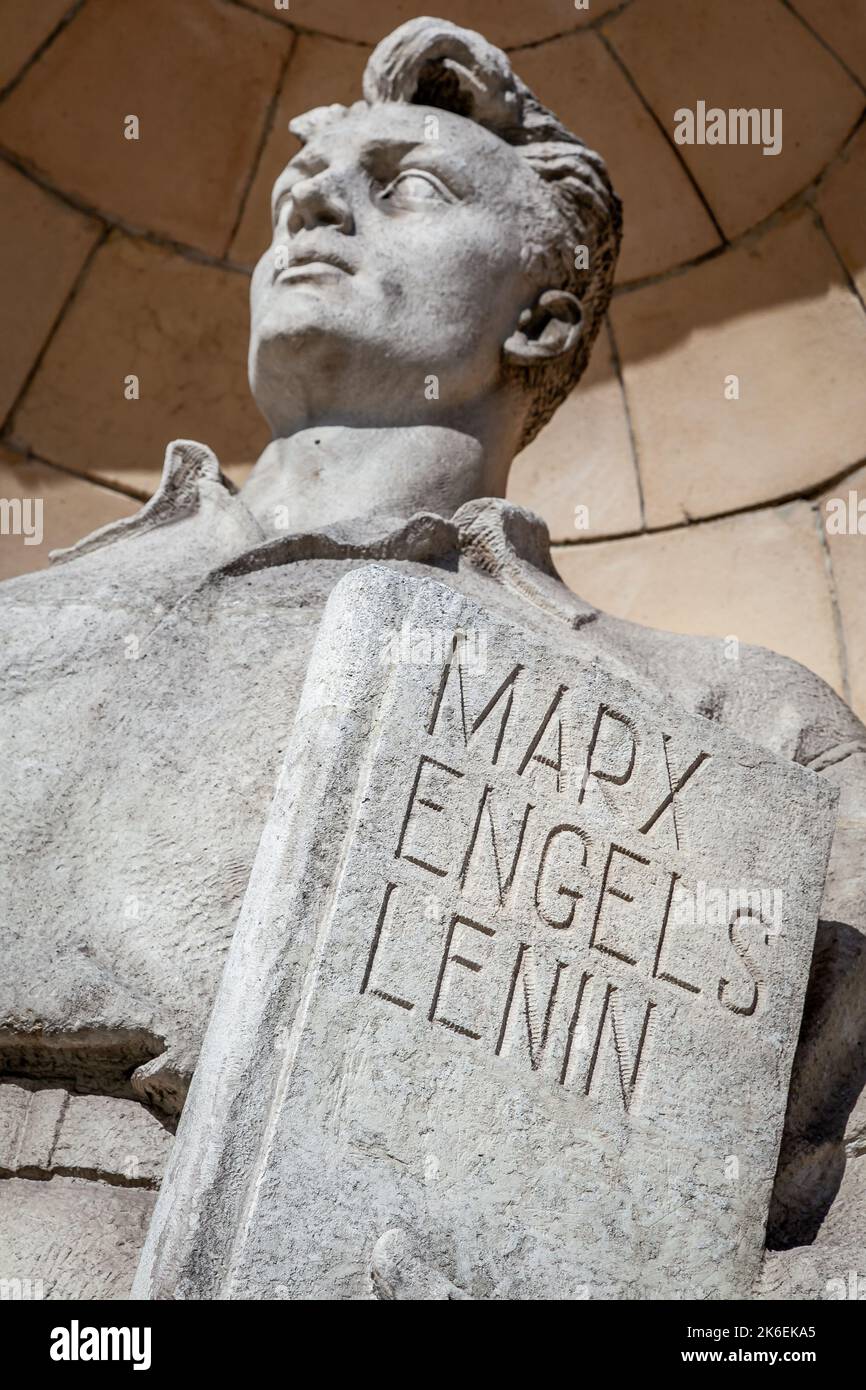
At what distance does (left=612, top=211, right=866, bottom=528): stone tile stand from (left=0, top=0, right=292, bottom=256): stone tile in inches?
41.9

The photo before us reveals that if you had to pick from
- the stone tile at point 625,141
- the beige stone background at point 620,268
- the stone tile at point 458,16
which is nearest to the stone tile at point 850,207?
the beige stone background at point 620,268

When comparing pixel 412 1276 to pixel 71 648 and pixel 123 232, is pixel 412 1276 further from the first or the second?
pixel 123 232

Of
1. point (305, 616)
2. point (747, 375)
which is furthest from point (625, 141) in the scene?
point (305, 616)

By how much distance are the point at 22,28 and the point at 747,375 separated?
1.97 meters

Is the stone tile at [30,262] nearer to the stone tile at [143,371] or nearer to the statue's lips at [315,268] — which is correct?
the stone tile at [143,371]

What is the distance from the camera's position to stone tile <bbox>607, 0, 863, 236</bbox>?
555 centimetres

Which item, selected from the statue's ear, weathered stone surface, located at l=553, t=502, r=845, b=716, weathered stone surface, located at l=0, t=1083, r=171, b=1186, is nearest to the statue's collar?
the statue's ear

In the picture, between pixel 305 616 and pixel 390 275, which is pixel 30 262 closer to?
pixel 390 275

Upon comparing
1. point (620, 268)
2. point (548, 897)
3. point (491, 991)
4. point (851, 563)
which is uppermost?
point (620, 268)

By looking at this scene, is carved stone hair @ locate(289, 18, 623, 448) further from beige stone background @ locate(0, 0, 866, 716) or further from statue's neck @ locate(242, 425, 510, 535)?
beige stone background @ locate(0, 0, 866, 716)

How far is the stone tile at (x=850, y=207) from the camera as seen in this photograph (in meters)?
5.48

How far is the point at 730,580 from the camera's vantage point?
536cm

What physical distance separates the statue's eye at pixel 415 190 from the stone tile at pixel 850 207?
1720mm

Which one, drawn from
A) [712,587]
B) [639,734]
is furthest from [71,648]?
[712,587]
